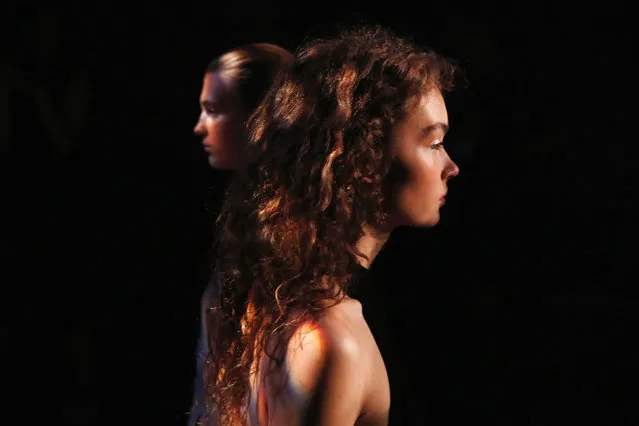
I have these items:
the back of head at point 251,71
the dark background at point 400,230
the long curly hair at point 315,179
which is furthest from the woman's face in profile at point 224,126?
the long curly hair at point 315,179

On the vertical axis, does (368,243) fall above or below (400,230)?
above

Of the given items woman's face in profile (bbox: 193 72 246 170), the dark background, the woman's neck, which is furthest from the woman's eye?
the dark background

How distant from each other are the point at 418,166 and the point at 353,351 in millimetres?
427

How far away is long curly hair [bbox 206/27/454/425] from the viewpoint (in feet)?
5.72

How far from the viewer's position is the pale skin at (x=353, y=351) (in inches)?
62.8

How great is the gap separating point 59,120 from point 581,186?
1.99 m

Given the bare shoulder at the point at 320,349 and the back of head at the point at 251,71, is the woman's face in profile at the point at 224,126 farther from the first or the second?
the bare shoulder at the point at 320,349

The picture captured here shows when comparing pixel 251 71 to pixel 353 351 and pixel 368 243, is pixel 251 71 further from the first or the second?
pixel 353 351

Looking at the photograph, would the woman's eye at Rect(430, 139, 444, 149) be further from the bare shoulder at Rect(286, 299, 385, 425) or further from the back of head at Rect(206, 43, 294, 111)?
the back of head at Rect(206, 43, 294, 111)

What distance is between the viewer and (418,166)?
180cm

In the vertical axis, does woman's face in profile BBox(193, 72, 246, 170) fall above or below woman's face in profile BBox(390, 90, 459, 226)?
below

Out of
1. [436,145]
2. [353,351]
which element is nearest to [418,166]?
[436,145]

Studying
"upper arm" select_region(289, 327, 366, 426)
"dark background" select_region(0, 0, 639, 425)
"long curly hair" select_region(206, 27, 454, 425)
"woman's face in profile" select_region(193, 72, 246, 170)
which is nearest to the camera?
"upper arm" select_region(289, 327, 366, 426)

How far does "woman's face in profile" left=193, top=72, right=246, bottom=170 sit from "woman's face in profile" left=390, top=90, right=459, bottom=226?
98 centimetres
